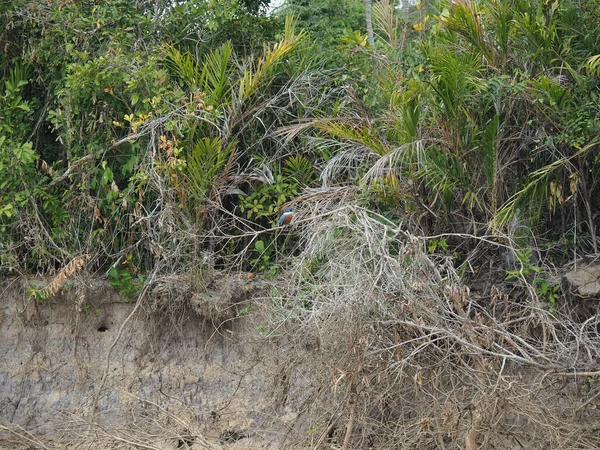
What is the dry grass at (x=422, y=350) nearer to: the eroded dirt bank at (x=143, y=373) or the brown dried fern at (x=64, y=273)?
the eroded dirt bank at (x=143, y=373)

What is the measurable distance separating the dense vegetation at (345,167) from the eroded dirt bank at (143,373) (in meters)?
0.41

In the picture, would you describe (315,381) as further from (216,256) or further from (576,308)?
(576,308)

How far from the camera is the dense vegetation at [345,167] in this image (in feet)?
21.5

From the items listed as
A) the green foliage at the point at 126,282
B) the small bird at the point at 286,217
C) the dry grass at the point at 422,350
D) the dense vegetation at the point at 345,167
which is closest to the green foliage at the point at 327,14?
the dense vegetation at the point at 345,167

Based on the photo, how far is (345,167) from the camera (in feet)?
24.8

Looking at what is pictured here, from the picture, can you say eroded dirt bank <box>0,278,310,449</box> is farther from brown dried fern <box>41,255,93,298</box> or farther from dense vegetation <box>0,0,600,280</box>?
dense vegetation <box>0,0,600,280</box>

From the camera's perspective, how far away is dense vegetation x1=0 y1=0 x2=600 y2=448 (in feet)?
21.5

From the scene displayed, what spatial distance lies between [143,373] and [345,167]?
2880mm

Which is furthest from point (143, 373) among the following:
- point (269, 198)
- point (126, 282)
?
point (269, 198)

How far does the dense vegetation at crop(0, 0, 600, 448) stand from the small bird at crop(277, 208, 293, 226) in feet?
0.29

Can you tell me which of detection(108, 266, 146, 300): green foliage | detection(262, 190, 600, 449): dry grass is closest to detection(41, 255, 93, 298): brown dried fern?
detection(108, 266, 146, 300): green foliage

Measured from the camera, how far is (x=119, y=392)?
818cm

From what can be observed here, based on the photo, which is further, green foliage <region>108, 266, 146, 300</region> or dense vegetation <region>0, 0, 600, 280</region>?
green foliage <region>108, 266, 146, 300</region>

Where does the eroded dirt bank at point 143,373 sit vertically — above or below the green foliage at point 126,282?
below
